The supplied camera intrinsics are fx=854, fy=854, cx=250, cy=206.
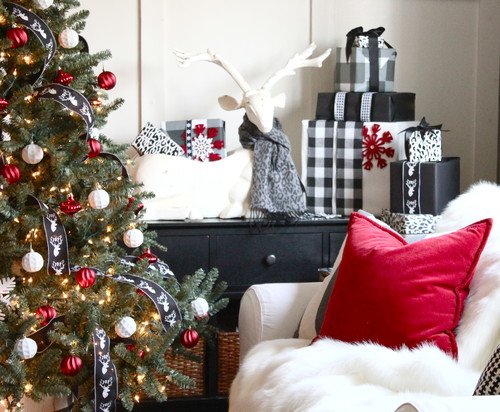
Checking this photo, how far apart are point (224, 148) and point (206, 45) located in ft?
1.63

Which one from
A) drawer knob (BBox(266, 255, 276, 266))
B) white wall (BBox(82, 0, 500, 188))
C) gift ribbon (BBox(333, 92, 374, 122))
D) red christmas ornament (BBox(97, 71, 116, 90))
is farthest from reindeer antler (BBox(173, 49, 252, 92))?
red christmas ornament (BBox(97, 71, 116, 90))

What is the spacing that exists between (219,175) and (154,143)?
11.7 inches

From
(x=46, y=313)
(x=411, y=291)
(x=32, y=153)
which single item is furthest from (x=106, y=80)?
(x=411, y=291)

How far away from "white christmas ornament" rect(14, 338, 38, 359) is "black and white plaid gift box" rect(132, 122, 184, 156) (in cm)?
118

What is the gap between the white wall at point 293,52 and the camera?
3.65m

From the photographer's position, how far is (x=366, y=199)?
3.51 meters

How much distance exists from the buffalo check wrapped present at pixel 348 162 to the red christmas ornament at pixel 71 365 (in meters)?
1.41

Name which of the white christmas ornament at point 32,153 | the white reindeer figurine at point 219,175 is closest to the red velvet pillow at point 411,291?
the white christmas ornament at point 32,153

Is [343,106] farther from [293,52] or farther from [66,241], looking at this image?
[66,241]

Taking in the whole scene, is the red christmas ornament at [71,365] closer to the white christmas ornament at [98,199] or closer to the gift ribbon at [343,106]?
the white christmas ornament at [98,199]

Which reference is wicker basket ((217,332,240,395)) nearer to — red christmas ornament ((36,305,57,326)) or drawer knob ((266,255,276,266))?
drawer knob ((266,255,276,266))

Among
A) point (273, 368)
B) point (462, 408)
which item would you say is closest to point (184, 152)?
point (273, 368)

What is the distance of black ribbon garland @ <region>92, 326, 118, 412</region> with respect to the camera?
8.21 ft

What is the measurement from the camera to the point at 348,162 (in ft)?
11.5
